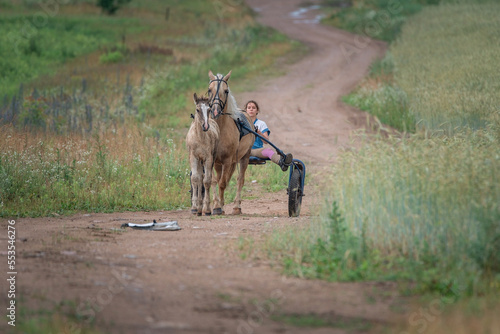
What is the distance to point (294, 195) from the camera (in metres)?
12.8

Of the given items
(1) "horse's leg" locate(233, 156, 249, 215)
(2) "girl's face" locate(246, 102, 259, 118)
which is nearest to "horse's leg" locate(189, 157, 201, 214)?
(1) "horse's leg" locate(233, 156, 249, 215)

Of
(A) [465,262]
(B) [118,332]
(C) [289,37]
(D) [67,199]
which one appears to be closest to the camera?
(B) [118,332]

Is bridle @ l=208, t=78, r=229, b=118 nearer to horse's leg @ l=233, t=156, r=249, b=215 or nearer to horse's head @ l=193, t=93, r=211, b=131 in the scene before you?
horse's head @ l=193, t=93, r=211, b=131

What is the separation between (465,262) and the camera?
7883mm

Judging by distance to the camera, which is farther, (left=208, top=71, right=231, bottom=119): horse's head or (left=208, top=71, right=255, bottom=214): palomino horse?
(left=208, top=71, right=255, bottom=214): palomino horse

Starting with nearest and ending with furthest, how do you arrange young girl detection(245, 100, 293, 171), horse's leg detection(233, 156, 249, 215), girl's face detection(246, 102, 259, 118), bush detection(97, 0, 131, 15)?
1. young girl detection(245, 100, 293, 171)
2. horse's leg detection(233, 156, 249, 215)
3. girl's face detection(246, 102, 259, 118)
4. bush detection(97, 0, 131, 15)

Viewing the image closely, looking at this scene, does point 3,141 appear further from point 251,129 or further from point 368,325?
point 368,325

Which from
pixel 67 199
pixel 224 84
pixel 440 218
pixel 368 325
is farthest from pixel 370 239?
pixel 67 199

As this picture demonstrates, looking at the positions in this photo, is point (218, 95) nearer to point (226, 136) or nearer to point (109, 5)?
point (226, 136)

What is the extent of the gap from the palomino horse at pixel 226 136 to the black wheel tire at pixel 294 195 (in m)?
1.08

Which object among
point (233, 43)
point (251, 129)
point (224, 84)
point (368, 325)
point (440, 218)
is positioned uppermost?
point (233, 43)

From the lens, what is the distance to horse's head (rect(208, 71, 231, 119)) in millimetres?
12219

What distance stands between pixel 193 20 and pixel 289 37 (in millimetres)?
9121

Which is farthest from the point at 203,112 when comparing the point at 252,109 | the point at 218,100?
the point at 252,109
